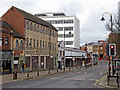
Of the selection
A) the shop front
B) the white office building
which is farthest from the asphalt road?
the white office building

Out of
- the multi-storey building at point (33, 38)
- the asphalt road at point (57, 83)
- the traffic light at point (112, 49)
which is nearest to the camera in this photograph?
the traffic light at point (112, 49)

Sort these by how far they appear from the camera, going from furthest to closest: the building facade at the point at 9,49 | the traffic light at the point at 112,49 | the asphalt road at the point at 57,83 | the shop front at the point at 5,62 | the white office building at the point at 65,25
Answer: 1. the white office building at the point at 65,25
2. the building facade at the point at 9,49
3. the shop front at the point at 5,62
4. the asphalt road at the point at 57,83
5. the traffic light at the point at 112,49

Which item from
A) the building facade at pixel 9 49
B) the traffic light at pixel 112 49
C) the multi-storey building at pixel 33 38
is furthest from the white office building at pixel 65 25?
the traffic light at pixel 112 49

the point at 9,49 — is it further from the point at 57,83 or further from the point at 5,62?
the point at 57,83

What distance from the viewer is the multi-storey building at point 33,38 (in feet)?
142

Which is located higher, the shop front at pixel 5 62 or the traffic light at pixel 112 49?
the traffic light at pixel 112 49

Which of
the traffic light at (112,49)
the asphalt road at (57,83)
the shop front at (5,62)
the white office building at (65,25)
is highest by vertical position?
the white office building at (65,25)

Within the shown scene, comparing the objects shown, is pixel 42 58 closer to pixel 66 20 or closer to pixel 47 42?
pixel 47 42

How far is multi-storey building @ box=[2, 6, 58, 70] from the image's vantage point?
142 ft

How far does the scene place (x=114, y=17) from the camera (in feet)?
108

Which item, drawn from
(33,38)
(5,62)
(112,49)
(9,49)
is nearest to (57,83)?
(112,49)

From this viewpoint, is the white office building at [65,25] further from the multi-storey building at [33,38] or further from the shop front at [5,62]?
the shop front at [5,62]

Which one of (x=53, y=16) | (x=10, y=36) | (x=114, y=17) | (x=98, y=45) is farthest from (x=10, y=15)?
(x=98, y=45)

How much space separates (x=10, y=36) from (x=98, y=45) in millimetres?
137533
